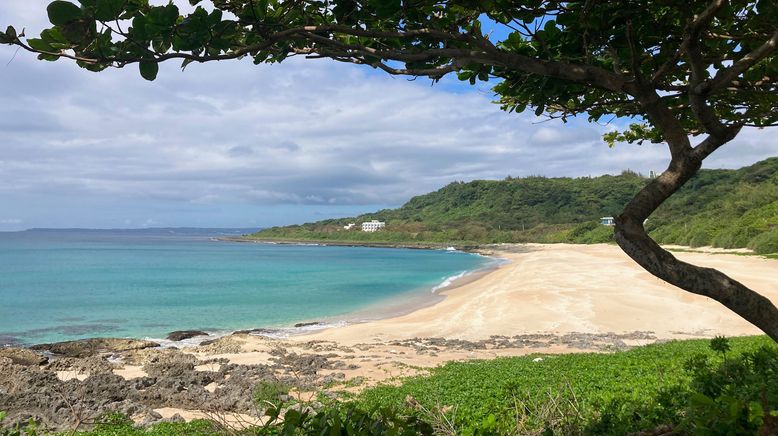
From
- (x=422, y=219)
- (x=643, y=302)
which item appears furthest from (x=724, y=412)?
(x=422, y=219)

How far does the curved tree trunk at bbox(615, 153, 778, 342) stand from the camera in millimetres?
2623

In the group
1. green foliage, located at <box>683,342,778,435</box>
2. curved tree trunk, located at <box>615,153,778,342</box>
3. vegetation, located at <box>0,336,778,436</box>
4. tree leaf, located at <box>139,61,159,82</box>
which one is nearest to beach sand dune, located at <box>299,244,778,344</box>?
vegetation, located at <box>0,336,778,436</box>

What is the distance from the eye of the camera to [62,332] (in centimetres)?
2591

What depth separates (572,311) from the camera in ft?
83.2

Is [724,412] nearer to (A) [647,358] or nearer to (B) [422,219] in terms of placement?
(A) [647,358]

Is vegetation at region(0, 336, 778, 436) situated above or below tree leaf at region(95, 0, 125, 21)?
below

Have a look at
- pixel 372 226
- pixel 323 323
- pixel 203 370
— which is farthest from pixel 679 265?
pixel 372 226

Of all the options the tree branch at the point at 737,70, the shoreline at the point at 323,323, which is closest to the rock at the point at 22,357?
the shoreline at the point at 323,323

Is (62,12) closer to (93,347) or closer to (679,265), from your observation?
(679,265)

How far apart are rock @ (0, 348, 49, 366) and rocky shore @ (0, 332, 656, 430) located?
27 mm

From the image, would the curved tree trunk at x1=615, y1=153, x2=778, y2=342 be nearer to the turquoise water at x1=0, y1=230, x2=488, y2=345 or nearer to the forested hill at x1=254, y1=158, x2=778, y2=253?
the turquoise water at x1=0, y1=230, x2=488, y2=345

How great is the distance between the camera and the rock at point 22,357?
16172mm

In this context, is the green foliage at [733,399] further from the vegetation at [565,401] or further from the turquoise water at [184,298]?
the turquoise water at [184,298]

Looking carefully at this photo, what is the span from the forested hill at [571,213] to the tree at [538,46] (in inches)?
2194
